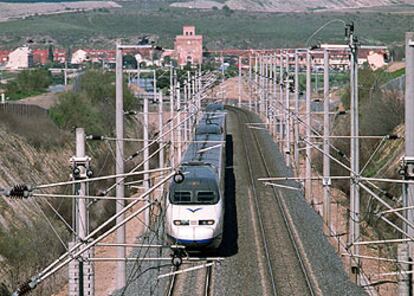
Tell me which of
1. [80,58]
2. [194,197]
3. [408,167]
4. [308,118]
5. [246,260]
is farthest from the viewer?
[80,58]

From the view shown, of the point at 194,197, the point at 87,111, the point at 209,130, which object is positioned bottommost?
the point at 194,197

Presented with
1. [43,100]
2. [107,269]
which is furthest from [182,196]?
[43,100]

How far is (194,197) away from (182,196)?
0.89ft

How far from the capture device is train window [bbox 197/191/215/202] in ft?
77.5

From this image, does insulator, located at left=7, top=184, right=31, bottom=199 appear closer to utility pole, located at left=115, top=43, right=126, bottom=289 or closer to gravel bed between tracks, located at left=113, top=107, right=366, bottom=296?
utility pole, located at left=115, top=43, right=126, bottom=289

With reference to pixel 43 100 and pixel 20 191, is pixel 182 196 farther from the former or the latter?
pixel 43 100

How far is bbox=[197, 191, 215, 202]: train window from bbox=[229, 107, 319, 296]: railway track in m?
2.02

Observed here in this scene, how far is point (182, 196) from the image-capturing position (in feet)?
77.5

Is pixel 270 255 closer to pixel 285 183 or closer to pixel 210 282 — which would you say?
pixel 210 282

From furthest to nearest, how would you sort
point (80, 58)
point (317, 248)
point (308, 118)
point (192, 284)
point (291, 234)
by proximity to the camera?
point (80, 58), point (308, 118), point (291, 234), point (317, 248), point (192, 284)

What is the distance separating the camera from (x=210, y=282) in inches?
875

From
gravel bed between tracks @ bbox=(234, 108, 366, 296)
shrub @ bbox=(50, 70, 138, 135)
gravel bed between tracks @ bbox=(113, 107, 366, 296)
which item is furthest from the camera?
shrub @ bbox=(50, 70, 138, 135)

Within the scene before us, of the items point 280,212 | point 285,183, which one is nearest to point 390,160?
point 285,183

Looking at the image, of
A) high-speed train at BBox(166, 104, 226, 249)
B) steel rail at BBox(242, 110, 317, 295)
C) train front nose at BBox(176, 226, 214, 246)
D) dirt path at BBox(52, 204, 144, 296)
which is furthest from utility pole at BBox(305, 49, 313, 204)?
train front nose at BBox(176, 226, 214, 246)
